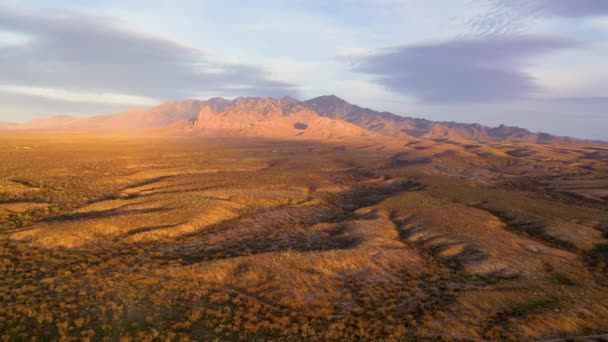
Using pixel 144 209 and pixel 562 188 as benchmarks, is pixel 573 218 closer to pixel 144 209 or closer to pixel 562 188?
pixel 562 188

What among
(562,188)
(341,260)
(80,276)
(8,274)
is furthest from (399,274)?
(562,188)

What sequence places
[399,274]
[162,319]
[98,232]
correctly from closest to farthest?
1. [162,319]
2. [399,274]
3. [98,232]

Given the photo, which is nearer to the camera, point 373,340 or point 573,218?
point 373,340

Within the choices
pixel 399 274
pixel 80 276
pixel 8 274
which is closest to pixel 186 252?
pixel 80 276

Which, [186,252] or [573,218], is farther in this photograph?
[573,218]

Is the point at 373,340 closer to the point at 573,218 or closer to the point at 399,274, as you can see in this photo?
the point at 399,274

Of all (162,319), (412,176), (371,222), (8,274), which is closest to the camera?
(162,319)
